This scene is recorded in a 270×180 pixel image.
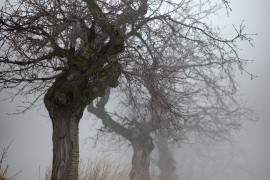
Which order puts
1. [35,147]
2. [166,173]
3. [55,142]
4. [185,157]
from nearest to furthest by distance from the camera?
[55,142] < [166,173] < [185,157] < [35,147]

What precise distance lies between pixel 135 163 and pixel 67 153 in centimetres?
626

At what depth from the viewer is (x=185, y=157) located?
26.8 meters

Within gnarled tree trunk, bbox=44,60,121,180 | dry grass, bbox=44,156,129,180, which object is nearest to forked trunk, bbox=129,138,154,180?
dry grass, bbox=44,156,129,180

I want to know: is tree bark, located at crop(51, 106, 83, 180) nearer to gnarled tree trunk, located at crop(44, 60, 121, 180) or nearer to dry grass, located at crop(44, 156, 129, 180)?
→ gnarled tree trunk, located at crop(44, 60, 121, 180)

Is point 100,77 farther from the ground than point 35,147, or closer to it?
closer to it

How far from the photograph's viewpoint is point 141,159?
38.1 ft

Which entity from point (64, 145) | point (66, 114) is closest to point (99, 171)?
point (64, 145)

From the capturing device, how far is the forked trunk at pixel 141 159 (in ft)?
36.7

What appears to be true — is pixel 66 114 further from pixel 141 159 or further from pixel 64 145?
pixel 141 159

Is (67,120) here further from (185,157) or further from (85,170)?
(185,157)

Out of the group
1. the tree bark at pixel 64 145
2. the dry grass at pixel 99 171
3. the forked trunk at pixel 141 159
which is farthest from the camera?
the forked trunk at pixel 141 159

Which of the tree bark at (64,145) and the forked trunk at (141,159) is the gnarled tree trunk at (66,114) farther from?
the forked trunk at (141,159)

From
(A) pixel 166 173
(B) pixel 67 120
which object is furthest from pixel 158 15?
(A) pixel 166 173

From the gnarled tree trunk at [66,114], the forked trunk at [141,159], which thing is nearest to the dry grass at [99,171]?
the gnarled tree trunk at [66,114]
